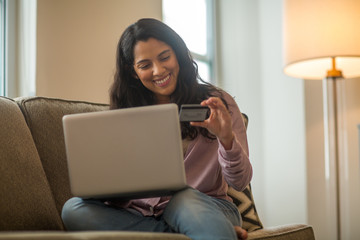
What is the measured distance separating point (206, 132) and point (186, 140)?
61 mm

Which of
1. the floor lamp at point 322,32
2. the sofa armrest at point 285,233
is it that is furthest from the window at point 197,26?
the sofa armrest at point 285,233

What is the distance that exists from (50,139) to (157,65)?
37 cm

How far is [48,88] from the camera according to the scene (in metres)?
1.88

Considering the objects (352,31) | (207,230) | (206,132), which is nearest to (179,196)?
(207,230)

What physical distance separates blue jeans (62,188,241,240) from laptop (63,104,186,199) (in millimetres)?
47

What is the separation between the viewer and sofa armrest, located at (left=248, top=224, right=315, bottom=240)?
1285 millimetres

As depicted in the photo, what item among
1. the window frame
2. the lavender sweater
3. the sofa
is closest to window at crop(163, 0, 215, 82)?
the window frame

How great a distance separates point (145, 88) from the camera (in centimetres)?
164

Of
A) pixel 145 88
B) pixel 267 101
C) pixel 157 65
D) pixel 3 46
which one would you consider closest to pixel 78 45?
pixel 3 46

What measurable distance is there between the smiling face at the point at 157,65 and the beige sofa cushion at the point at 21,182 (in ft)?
1.22

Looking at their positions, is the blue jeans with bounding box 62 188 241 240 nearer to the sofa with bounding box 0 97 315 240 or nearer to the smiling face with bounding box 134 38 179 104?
the sofa with bounding box 0 97 315 240

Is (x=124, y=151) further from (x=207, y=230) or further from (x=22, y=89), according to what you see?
(x=22, y=89)

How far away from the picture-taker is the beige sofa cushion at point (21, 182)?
1.18 metres

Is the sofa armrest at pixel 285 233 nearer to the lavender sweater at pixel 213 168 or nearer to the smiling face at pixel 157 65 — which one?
the lavender sweater at pixel 213 168
